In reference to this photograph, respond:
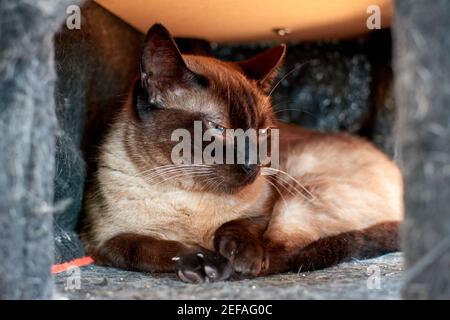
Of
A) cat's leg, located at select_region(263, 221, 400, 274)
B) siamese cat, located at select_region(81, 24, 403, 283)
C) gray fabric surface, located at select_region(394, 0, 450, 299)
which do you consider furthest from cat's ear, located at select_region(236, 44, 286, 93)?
gray fabric surface, located at select_region(394, 0, 450, 299)

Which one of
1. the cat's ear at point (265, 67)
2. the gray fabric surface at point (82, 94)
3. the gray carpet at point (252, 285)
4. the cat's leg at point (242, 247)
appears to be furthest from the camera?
the cat's ear at point (265, 67)

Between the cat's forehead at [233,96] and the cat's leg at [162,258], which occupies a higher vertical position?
the cat's forehead at [233,96]

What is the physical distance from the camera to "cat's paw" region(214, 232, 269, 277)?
1.85 meters

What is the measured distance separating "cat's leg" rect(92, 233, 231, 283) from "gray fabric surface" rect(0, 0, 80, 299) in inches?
19.8

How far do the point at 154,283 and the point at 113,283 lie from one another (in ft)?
0.39

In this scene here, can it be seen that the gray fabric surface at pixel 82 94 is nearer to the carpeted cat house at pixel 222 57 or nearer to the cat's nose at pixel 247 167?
the carpeted cat house at pixel 222 57

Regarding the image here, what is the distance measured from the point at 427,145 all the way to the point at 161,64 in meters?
1.03

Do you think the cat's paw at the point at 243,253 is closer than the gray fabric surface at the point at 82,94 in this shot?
Yes

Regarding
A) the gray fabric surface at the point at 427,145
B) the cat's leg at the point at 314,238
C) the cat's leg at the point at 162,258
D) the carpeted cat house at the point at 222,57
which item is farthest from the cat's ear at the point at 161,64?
the gray fabric surface at the point at 427,145

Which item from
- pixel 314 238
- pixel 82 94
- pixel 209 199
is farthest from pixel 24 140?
pixel 314 238

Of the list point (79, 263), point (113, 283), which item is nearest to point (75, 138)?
point (79, 263)

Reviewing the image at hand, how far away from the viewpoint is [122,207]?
2.15 metres

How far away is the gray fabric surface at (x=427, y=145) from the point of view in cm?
122
